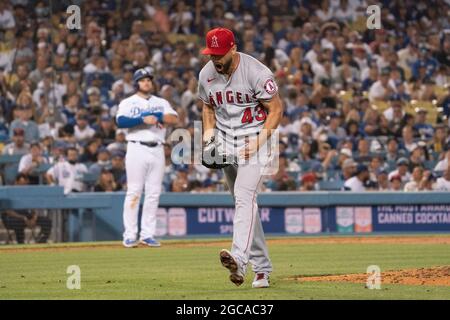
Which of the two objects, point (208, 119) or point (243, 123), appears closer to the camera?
point (243, 123)

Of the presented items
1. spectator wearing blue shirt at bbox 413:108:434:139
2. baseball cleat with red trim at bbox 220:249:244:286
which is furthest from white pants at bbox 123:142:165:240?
spectator wearing blue shirt at bbox 413:108:434:139

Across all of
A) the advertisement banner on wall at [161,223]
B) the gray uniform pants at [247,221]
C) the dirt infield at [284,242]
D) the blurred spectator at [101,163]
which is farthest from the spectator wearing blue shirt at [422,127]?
the gray uniform pants at [247,221]

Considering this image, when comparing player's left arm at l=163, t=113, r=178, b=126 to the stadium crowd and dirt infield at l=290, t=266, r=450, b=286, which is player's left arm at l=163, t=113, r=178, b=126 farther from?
dirt infield at l=290, t=266, r=450, b=286

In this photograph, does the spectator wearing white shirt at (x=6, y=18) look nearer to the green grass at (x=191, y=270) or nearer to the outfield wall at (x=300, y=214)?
the outfield wall at (x=300, y=214)

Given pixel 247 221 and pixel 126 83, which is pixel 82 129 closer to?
pixel 126 83

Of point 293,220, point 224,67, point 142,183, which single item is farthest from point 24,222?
point 224,67
